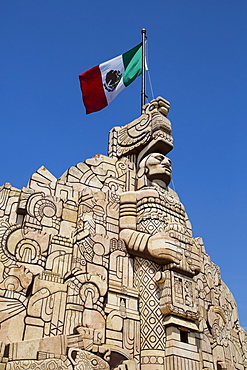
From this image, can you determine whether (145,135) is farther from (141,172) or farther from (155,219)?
(155,219)

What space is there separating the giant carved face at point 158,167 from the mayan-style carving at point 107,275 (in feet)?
0.09

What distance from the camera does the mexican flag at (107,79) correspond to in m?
13.2

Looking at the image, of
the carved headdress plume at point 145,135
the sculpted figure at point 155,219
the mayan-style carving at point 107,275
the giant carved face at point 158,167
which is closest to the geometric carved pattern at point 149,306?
the mayan-style carving at point 107,275

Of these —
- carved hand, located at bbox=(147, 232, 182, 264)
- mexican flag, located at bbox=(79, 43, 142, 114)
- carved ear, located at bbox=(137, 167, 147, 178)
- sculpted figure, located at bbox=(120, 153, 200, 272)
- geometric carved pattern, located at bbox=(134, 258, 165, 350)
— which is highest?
mexican flag, located at bbox=(79, 43, 142, 114)

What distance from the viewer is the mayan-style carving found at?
7.87 meters

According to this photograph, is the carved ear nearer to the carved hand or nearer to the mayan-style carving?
the mayan-style carving

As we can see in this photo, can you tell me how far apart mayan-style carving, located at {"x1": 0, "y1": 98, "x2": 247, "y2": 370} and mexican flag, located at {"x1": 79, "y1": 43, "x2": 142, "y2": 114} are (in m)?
2.08

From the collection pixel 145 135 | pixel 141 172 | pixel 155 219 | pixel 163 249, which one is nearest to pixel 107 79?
pixel 145 135

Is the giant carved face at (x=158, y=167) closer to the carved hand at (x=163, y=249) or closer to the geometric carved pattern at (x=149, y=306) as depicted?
the carved hand at (x=163, y=249)

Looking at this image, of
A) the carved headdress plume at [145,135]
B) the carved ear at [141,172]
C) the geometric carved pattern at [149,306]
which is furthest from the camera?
the carved headdress plume at [145,135]

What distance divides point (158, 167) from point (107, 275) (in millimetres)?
3530

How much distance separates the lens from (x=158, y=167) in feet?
37.3

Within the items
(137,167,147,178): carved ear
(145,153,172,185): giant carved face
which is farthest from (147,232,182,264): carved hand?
(137,167,147,178): carved ear

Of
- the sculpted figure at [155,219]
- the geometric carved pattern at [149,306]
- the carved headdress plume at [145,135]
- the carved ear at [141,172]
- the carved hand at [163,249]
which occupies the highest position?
the carved headdress plume at [145,135]
